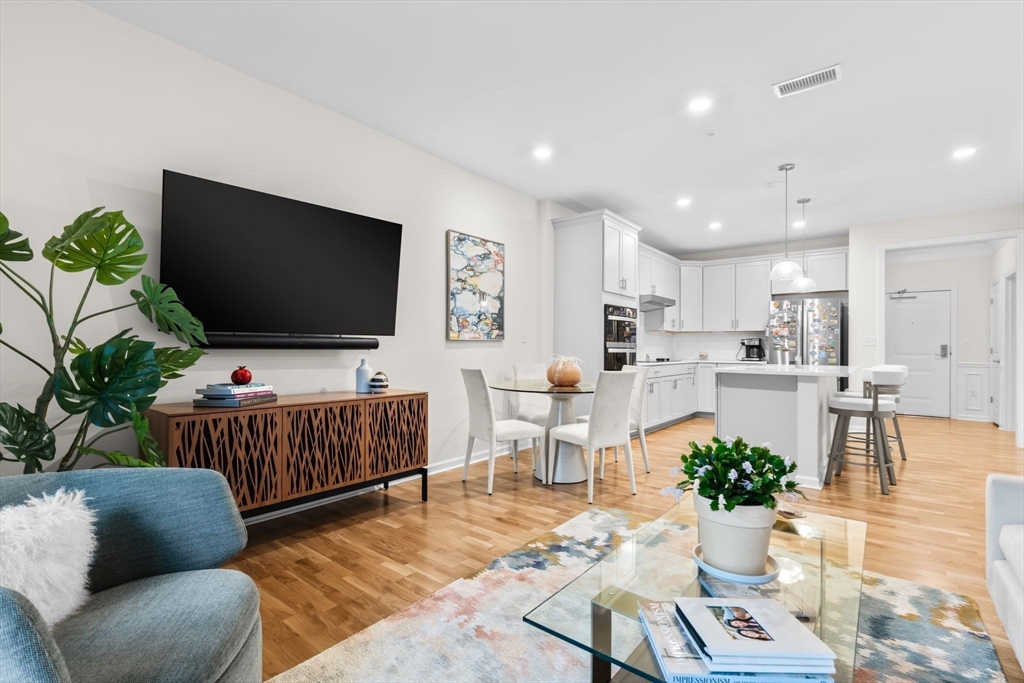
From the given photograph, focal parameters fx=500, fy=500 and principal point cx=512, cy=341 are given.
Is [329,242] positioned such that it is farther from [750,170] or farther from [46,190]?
[750,170]

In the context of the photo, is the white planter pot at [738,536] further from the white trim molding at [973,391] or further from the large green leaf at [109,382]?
the white trim molding at [973,391]

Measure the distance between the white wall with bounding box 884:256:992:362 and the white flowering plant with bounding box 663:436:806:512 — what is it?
312 inches

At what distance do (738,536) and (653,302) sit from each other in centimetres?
601

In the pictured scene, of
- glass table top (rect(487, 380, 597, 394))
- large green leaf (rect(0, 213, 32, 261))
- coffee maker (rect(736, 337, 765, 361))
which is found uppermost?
large green leaf (rect(0, 213, 32, 261))

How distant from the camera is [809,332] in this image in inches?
255

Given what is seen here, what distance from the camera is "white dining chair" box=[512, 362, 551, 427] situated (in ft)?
13.8

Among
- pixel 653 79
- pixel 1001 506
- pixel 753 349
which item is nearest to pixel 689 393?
pixel 753 349

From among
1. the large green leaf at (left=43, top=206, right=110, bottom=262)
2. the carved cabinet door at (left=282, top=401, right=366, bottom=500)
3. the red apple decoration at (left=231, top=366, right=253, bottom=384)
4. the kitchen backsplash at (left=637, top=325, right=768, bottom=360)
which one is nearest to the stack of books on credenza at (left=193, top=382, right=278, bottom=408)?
the red apple decoration at (left=231, top=366, right=253, bottom=384)

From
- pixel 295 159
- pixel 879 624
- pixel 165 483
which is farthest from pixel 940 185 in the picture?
pixel 165 483

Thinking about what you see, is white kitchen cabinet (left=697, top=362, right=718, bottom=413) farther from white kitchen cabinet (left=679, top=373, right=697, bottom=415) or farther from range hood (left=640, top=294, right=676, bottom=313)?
range hood (left=640, top=294, right=676, bottom=313)

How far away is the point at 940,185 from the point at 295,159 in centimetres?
568

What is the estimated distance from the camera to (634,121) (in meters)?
3.46

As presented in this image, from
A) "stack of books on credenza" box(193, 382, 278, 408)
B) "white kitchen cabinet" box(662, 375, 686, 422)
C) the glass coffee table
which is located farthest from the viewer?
"white kitchen cabinet" box(662, 375, 686, 422)

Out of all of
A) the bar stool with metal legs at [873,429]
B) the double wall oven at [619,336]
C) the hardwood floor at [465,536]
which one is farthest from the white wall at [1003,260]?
the double wall oven at [619,336]
